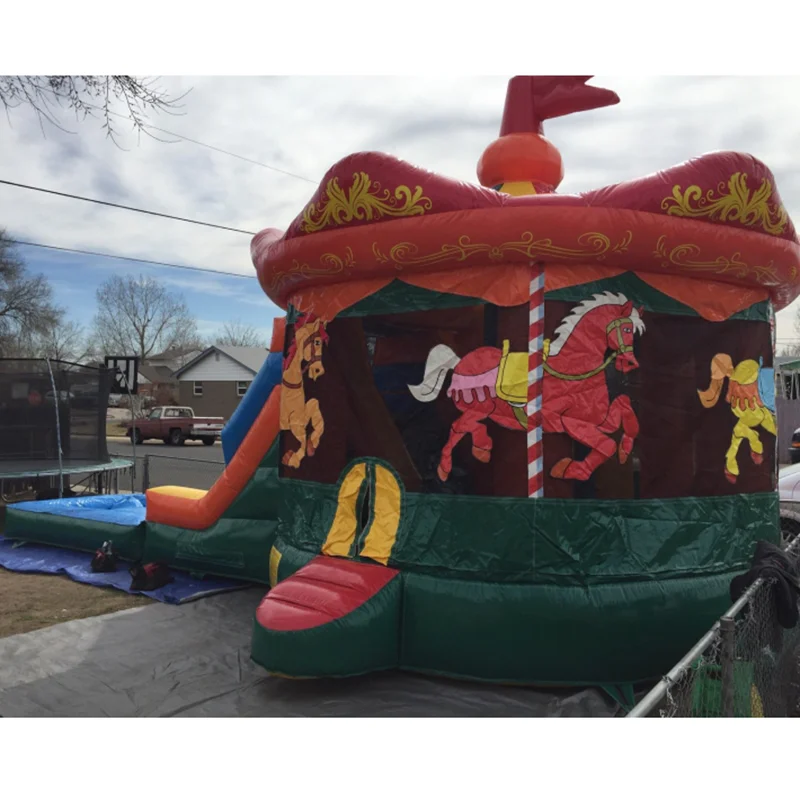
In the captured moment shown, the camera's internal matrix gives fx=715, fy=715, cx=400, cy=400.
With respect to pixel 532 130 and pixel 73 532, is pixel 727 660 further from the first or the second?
pixel 73 532

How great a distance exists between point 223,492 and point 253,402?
3.18 feet

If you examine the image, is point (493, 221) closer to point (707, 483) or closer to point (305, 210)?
point (305, 210)

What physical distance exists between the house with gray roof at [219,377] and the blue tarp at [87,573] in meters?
31.4

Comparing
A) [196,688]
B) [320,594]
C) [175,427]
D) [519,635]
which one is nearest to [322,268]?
[320,594]

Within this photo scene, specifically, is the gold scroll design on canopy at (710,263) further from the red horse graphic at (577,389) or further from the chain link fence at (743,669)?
the chain link fence at (743,669)

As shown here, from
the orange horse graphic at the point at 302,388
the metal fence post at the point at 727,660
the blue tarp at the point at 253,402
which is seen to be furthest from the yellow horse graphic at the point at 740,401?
the blue tarp at the point at 253,402

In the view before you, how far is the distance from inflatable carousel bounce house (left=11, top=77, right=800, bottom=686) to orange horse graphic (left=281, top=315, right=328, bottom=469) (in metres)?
0.33

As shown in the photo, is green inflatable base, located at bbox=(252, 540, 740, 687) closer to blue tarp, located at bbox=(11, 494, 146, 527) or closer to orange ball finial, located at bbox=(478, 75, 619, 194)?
orange ball finial, located at bbox=(478, 75, 619, 194)

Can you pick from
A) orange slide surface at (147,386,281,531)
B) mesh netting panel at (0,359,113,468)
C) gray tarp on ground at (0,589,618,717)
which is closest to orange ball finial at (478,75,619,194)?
orange slide surface at (147,386,281,531)

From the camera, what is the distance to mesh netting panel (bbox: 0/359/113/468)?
1184 cm

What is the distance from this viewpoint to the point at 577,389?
440cm

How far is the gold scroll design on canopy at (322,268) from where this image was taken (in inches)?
187

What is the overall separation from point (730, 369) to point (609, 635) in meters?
1.96
